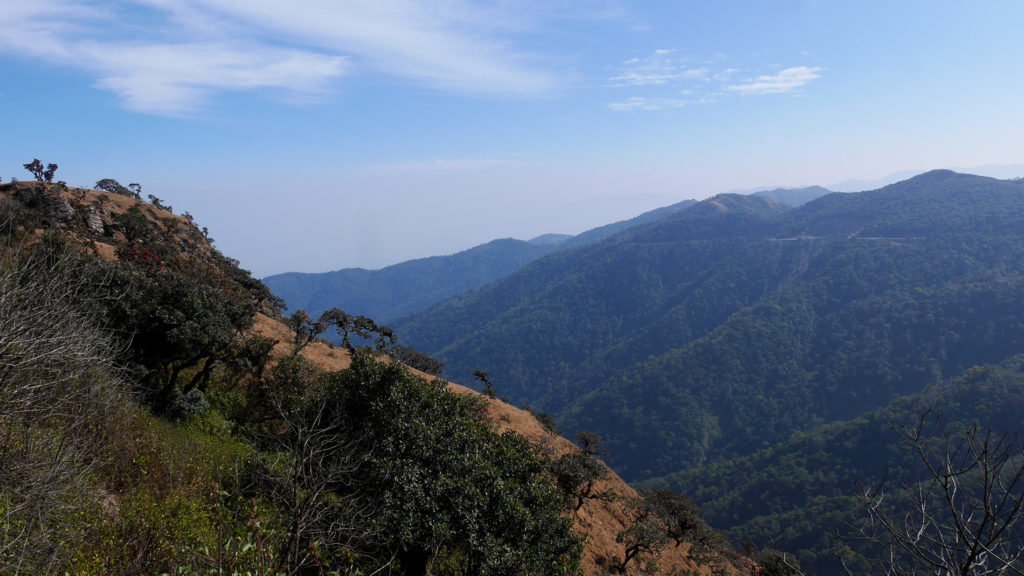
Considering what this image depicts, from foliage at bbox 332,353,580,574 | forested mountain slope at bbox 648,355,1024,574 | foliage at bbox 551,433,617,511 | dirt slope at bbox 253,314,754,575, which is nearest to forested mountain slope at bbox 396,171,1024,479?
forested mountain slope at bbox 648,355,1024,574

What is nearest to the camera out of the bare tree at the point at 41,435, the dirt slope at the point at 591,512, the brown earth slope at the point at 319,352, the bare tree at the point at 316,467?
the bare tree at the point at 41,435

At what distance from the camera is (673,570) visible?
2322 centimetres

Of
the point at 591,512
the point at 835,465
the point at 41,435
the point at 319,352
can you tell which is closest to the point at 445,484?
the point at 41,435

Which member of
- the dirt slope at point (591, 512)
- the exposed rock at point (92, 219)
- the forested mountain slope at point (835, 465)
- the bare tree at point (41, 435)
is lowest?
the forested mountain slope at point (835, 465)

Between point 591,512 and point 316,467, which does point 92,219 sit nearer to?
point 316,467

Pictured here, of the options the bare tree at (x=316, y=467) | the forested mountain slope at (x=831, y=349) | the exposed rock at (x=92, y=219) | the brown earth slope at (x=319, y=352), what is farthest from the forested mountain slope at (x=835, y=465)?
the exposed rock at (x=92, y=219)

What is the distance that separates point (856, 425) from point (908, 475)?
56.4 ft

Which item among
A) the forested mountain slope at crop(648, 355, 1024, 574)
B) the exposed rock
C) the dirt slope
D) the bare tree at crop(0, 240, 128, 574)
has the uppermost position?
the exposed rock

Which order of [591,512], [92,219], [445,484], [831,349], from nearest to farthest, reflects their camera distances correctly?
[445,484] → [591,512] → [92,219] → [831,349]

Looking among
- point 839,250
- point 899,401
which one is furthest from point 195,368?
point 839,250

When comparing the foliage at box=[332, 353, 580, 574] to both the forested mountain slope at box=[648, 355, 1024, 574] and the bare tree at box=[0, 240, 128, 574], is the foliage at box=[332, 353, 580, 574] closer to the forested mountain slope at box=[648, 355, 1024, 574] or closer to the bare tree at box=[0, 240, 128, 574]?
the bare tree at box=[0, 240, 128, 574]

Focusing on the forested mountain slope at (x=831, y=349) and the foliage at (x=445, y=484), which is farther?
the forested mountain slope at (x=831, y=349)

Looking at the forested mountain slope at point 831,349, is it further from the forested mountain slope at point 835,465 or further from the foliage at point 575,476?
Answer: the foliage at point 575,476

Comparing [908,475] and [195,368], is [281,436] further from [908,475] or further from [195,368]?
→ [908,475]
